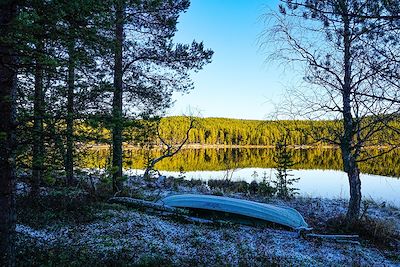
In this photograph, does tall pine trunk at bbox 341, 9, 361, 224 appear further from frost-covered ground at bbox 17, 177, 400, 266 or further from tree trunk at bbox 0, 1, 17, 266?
tree trunk at bbox 0, 1, 17, 266

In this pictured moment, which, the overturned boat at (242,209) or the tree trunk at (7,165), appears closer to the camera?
the tree trunk at (7,165)

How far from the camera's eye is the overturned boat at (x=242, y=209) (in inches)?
391

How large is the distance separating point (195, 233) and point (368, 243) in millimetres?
4870

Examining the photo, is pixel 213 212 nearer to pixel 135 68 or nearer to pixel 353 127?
pixel 353 127

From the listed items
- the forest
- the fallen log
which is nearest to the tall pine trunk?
the forest

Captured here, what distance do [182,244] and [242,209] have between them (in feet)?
10.8

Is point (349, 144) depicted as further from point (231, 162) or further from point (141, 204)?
point (231, 162)

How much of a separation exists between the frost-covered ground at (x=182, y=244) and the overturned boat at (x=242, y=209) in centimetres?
54

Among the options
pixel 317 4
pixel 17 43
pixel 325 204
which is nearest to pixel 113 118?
pixel 17 43

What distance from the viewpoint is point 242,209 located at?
10180 millimetres

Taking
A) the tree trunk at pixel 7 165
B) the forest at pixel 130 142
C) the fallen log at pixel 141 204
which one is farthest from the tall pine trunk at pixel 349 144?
the tree trunk at pixel 7 165

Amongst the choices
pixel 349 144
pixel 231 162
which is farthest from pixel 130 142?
pixel 231 162

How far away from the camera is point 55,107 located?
223 inches

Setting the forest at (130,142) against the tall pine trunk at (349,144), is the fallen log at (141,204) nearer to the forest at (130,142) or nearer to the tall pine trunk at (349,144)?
the forest at (130,142)
